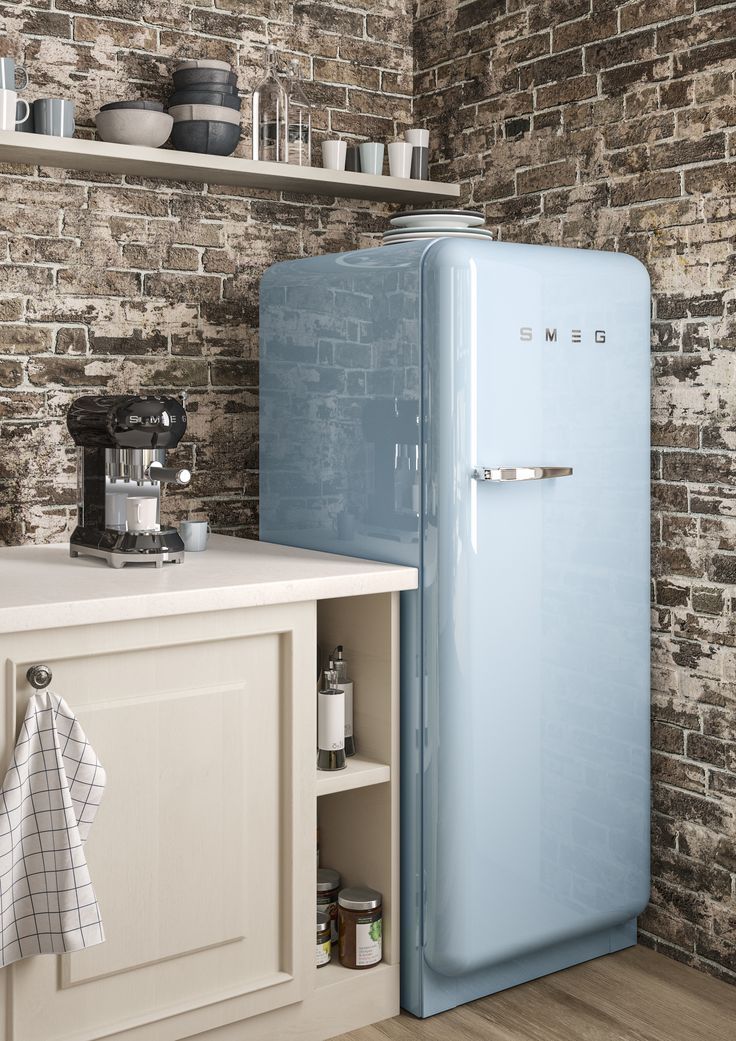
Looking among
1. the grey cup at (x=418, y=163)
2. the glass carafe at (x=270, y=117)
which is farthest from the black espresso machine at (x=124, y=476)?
the grey cup at (x=418, y=163)

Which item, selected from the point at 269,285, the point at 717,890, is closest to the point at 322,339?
the point at 269,285

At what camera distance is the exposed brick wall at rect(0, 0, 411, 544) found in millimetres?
2627

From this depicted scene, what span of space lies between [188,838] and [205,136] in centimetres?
160

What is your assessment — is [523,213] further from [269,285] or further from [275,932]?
[275,932]

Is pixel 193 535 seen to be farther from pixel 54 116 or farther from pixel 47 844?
pixel 54 116

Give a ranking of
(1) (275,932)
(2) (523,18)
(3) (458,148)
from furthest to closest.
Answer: (3) (458,148) < (2) (523,18) < (1) (275,932)

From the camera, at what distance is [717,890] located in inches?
99.5

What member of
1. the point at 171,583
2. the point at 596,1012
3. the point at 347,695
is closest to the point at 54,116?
the point at 171,583

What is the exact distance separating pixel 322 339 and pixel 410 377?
0.32m

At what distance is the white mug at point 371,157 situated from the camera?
9.90 ft

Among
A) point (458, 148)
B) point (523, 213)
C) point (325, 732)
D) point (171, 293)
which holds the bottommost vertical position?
point (325, 732)

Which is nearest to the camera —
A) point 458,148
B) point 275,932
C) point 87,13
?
point 275,932

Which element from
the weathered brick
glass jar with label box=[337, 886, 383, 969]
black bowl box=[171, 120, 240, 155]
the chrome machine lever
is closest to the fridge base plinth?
glass jar with label box=[337, 886, 383, 969]

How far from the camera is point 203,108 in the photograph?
2699 millimetres
